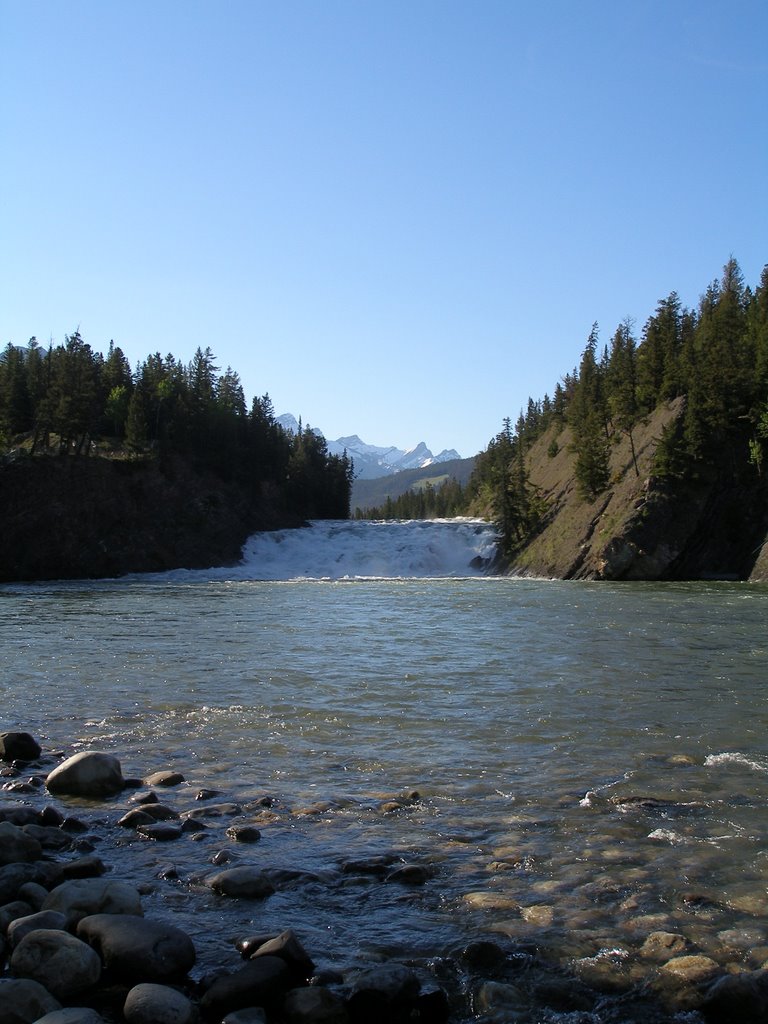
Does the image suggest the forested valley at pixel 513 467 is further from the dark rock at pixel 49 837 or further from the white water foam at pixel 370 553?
the dark rock at pixel 49 837

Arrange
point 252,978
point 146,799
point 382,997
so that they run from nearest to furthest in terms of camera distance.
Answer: point 382,997
point 252,978
point 146,799

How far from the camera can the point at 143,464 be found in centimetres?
8100

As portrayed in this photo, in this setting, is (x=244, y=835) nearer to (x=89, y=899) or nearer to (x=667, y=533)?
(x=89, y=899)

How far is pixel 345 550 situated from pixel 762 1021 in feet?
261

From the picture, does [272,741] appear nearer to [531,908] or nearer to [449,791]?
[449,791]

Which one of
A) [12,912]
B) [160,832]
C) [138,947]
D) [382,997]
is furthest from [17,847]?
A: [382,997]

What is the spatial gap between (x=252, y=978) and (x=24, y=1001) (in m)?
1.49

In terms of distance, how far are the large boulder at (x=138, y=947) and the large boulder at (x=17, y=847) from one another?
1.75m

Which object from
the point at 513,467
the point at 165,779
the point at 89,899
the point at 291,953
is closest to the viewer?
the point at 291,953

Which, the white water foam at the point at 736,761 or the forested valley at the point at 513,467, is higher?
the forested valley at the point at 513,467

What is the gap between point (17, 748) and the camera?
473 inches

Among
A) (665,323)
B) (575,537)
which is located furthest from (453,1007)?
(665,323)

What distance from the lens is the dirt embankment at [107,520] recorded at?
67.2 meters

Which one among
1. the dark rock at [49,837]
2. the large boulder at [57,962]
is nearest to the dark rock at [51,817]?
the dark rock at [49,837]
